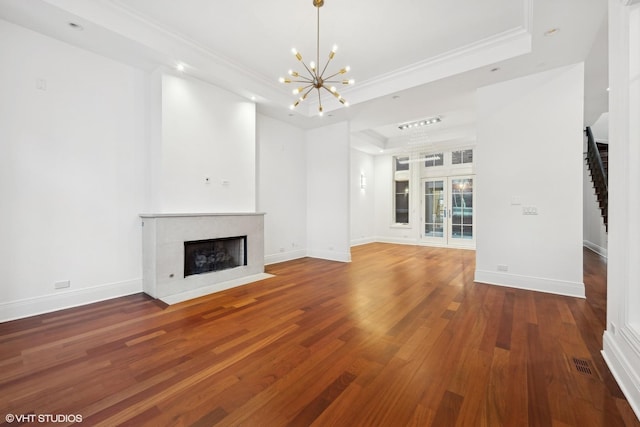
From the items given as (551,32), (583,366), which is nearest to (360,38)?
(551,32)

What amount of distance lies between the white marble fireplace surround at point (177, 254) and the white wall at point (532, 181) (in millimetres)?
4085

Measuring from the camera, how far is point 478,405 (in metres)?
1.58

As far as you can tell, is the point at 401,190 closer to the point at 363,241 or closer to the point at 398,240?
the point at 398,240

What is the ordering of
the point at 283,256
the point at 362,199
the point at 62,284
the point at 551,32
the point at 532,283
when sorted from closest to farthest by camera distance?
the point at 551,32, the point at 62,284, the point at 532,283, the point at 283,256, the point at 362,199

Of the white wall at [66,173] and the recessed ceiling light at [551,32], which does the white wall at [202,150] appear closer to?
the white wall at [66,173]

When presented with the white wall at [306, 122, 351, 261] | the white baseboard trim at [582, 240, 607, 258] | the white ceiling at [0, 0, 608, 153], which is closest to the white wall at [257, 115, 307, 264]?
the white wall at [306, 122, 351, 261]

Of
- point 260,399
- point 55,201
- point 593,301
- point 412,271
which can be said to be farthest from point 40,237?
point 593,301

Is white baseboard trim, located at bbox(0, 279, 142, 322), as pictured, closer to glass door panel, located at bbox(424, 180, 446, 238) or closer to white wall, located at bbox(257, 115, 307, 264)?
white wall, located at bbox(257, 115, 307, 264)

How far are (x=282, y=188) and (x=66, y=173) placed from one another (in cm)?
370

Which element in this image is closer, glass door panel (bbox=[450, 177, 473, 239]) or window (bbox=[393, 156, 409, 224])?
glass door panel (bbox=[450, 177, 473, 239])

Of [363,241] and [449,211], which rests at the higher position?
[449,211]

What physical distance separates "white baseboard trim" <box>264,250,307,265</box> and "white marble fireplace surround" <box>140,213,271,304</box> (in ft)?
4.14

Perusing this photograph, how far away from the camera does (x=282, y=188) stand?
6152 mm

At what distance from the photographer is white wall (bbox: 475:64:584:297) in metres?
3.60
